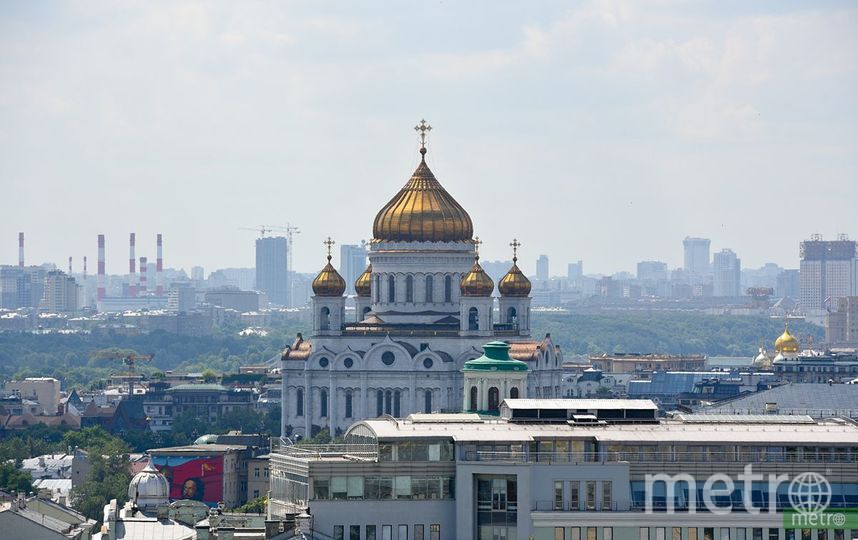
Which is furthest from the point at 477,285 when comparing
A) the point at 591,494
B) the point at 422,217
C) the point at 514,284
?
the point at 591,494

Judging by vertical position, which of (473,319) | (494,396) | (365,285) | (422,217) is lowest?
(494,396)

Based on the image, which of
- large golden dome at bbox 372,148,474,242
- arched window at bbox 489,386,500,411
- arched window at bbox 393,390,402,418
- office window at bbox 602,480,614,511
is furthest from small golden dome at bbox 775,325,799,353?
office window at bbox 602,480,614,511

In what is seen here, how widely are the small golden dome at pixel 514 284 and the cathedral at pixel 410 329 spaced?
40mm

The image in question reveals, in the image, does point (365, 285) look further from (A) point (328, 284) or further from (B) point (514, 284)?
(B) point (514, 284)

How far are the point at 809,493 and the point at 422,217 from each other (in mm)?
84736

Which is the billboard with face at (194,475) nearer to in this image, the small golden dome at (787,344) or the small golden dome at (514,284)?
the small golden dome at (514,284)

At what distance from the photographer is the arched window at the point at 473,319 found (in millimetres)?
129500

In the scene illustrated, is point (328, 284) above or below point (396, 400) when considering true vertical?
above

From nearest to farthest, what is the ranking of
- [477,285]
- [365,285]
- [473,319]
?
[477,285], [473,319], [365,285]

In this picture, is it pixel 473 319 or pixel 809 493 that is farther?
pixel 473 319

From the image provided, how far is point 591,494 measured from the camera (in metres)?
49.8

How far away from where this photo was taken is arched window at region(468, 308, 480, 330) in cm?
12950

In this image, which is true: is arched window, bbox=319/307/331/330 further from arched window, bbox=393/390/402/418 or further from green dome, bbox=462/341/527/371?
green dome, bbox=462/341/527/371

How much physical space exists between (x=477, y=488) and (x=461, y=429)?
205cm
